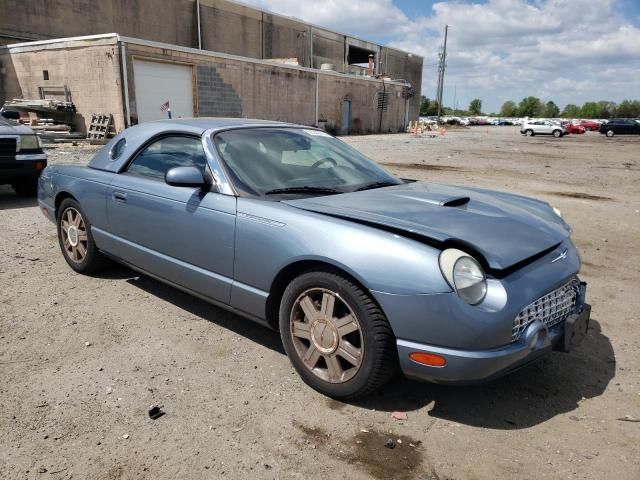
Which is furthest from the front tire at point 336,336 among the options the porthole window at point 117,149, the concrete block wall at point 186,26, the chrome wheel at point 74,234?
the concrete block wall at point 186,26

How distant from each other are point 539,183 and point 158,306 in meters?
10.2

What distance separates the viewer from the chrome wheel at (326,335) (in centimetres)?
259

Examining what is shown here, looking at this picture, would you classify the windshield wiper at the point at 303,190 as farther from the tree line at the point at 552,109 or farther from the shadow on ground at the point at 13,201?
the tree line at the point at 552,109

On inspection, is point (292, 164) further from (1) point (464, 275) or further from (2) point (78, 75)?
(2) point (78, 75)

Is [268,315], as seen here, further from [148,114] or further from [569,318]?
[148,114]

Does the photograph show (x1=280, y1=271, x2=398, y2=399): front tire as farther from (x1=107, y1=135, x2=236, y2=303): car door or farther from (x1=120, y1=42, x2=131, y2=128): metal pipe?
(x1=120, y1=42, x2=131, y2=128): metal pipe

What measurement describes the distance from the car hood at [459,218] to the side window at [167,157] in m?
0.94

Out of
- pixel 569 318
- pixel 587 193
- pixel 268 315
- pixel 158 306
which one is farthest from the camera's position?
pixel 587 193

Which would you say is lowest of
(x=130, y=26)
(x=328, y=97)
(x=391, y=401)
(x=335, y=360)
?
(x=391, y=401)

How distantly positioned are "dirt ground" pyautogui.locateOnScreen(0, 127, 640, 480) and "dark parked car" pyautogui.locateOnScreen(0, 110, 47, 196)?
4063 mm

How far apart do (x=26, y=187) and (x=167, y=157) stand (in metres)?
5.85

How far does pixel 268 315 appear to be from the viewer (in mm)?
2967

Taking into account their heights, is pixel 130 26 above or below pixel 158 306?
above

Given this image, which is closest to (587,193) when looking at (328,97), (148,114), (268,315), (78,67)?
(268,315)
